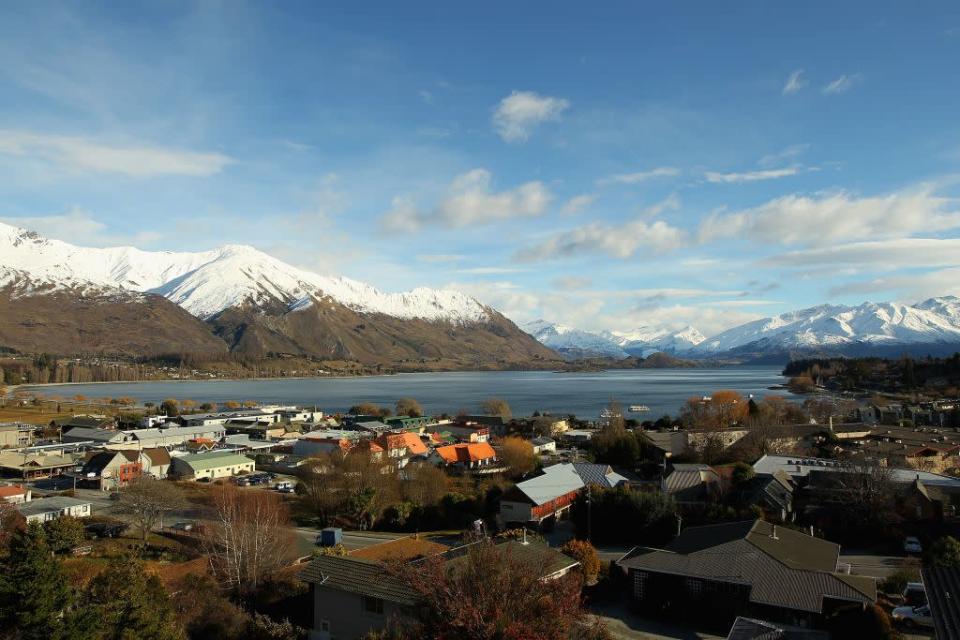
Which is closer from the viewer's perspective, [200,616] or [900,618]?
[200,616]

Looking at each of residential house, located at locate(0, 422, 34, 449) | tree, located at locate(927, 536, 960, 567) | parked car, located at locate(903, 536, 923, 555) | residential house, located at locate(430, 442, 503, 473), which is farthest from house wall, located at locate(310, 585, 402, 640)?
residential house, located at locate(0, 422, 34, 449)

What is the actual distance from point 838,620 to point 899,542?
20.6ft

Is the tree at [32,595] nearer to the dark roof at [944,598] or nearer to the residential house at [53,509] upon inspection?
the dark roof at [944,598]

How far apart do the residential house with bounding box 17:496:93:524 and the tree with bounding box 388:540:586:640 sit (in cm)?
1579

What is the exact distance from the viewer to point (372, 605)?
8.94m

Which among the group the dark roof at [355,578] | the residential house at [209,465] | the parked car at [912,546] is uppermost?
the dark roof at [355,578]

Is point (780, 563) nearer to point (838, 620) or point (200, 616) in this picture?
point (838, 620)

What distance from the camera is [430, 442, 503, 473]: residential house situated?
2652cm

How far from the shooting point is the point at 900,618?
964 centimetres

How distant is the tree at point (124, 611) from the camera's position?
7.22m

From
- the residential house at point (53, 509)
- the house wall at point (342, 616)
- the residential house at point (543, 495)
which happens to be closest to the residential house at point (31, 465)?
the residential house at point (53, 509)

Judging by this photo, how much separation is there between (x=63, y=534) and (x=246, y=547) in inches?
188

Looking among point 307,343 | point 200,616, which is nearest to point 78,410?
point 200,616

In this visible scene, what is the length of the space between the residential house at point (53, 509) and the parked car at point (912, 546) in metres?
19.2
